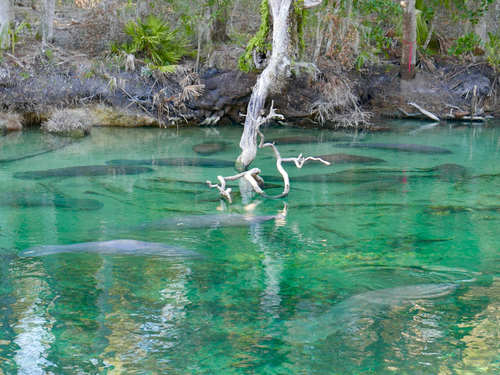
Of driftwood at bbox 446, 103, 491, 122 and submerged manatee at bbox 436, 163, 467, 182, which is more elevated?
driftwood at bbox 446, 103, 491, 122

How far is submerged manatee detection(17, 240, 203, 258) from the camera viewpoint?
6344 millimetres

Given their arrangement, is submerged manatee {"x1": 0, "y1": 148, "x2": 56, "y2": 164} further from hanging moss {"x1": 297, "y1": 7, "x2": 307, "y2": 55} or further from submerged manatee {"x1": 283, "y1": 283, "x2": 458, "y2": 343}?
submerged manatee {"x1": 283, "y1": 283, "x2": 458, "y2": 343}

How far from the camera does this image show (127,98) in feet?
57.9

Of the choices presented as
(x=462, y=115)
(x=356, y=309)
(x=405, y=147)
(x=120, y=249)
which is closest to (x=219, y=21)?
(x=405, y=147)

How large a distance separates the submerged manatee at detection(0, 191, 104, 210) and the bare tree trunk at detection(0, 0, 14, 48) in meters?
9.92

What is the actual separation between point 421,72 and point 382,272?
16.5 metres

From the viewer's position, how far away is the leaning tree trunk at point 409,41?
59.9ft

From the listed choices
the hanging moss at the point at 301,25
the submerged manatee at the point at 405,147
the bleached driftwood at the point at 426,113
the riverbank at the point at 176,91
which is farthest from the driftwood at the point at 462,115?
the hanging moss at the point at 301,25

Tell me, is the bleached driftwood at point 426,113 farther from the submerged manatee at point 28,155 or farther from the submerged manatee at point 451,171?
the submerged manatee at point 28,155

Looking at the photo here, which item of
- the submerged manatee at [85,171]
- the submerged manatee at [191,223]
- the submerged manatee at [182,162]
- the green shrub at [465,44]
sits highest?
the green shrub at [465,44]

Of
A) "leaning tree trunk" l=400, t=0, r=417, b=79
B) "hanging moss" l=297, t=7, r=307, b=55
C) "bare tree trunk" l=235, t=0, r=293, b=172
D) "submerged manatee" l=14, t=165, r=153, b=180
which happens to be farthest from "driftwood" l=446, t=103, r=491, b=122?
"submerged manatee" l=14, t=165, r=153, b=180

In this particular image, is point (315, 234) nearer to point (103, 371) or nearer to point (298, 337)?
point (298, 337)

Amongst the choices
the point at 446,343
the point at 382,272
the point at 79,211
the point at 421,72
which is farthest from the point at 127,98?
the point at 446,343

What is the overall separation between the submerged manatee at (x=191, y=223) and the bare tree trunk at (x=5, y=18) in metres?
12.6
